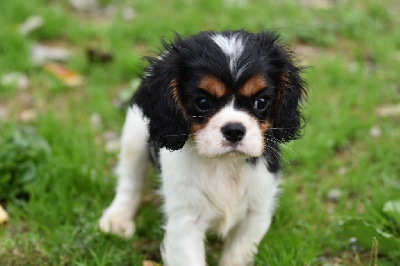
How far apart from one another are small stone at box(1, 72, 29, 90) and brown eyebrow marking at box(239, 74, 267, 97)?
3.07 meters

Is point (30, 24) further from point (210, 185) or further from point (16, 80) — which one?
point (210, 185)

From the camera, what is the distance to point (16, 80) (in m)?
5.31

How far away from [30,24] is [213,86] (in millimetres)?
3833

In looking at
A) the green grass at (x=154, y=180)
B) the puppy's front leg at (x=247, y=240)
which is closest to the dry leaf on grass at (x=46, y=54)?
the green grass at (x=154, y=180)

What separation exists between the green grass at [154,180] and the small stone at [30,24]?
0.21 ft

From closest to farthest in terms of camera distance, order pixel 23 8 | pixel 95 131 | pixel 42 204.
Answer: pixel 42 204 → pixel 95 131 → pixel 23 8

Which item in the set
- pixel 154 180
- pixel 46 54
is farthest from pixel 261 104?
pixel 46 54

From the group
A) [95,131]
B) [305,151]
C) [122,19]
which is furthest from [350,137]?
[122,19]

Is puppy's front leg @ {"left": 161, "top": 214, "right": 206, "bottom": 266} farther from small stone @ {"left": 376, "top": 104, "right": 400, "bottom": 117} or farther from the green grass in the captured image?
small stone @ {"left": 376, "top": 104, "right": 400, "bottom": 117}

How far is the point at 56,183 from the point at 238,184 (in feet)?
4.59

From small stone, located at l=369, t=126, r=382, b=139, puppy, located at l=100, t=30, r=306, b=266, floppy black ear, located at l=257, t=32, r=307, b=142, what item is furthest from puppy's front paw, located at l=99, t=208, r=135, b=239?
small stone, located at l=369, t=126, r=382, b=139

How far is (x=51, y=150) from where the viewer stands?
4328 mm

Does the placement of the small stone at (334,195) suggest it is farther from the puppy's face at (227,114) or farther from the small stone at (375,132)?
the puppy's face at (227,114)

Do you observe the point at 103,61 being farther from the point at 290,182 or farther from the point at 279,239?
the point at 279,239
